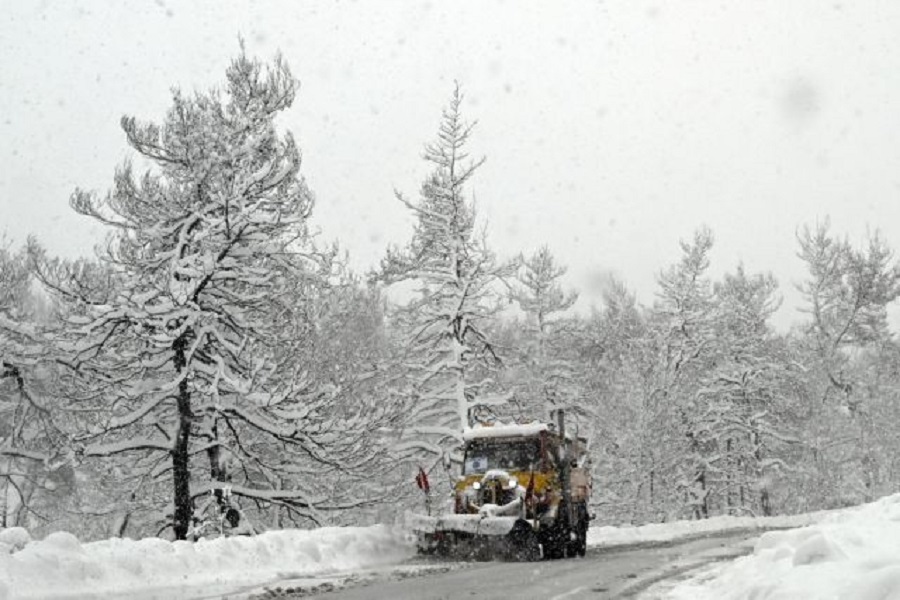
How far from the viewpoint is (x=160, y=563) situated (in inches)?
431

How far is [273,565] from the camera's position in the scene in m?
12.7

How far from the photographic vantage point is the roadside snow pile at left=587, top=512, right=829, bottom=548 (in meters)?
23.9

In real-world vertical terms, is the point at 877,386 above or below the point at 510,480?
above

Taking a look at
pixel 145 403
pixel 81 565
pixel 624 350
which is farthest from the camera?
pixel 624 350

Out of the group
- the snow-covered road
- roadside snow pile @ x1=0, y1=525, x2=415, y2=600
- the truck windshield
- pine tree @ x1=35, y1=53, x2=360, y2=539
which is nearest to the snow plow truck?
the truck windshield

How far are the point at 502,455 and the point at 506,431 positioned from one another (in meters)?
0.46

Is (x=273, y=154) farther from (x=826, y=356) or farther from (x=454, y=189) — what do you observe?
(x=826, y=356)

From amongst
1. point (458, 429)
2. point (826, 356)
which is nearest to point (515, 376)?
point (458, 429)

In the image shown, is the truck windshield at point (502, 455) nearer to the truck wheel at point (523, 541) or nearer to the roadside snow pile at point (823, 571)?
the truck wheel at point (523, 541)

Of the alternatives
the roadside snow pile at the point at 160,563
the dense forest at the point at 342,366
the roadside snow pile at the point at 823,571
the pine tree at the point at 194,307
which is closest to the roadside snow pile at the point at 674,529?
the dense forest at the point at 342,366

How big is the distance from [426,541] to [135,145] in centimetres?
982

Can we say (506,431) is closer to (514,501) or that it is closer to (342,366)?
(514,501)

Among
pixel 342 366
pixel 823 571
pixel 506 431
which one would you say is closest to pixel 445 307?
pixel 342 366

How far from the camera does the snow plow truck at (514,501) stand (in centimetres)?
1559
